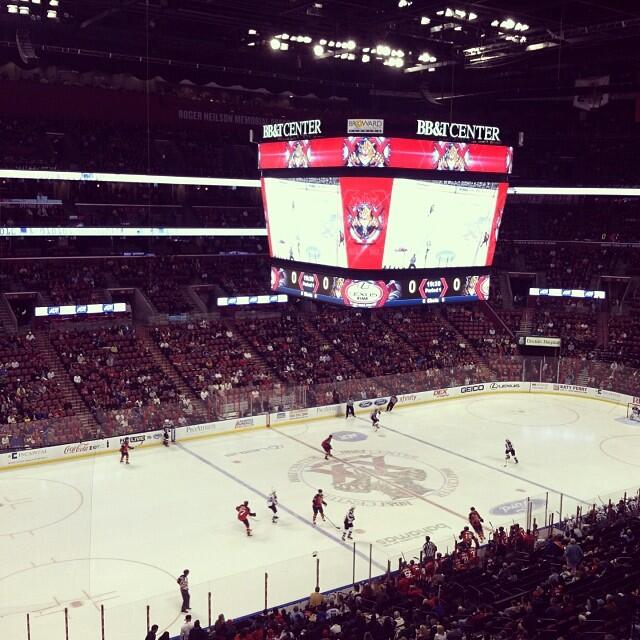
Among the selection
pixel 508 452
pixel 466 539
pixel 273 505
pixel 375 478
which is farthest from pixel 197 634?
pixel 508 452

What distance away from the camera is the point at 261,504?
19688mm

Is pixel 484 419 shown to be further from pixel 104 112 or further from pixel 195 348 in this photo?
pixel 104 112

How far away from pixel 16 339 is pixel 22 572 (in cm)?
1396

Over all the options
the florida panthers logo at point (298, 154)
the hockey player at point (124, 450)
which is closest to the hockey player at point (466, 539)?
the florida panthers logo at point (298, 154)

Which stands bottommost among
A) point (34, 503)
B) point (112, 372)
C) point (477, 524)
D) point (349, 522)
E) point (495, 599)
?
point (34, 503)

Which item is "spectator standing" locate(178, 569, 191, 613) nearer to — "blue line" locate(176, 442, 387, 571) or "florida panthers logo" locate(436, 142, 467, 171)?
"blue line" locate(176, 442, 387, 571)

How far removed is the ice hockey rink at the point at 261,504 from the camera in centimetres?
1400

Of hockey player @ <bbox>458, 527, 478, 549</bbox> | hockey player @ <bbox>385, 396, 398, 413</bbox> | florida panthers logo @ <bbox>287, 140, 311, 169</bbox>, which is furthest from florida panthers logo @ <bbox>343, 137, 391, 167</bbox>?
hockey player @ <bbox>385, 396, 398, 413</bbox>

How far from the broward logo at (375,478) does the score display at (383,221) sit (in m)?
6.15

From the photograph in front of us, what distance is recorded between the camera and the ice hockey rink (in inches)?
551

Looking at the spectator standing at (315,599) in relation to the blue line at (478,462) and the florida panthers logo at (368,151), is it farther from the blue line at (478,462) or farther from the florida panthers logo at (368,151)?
the florida panthers logo at (368,151)

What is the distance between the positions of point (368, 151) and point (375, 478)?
933cm

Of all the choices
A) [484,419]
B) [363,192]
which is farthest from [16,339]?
[484,419]

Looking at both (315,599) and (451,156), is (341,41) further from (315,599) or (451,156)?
(315,599)
